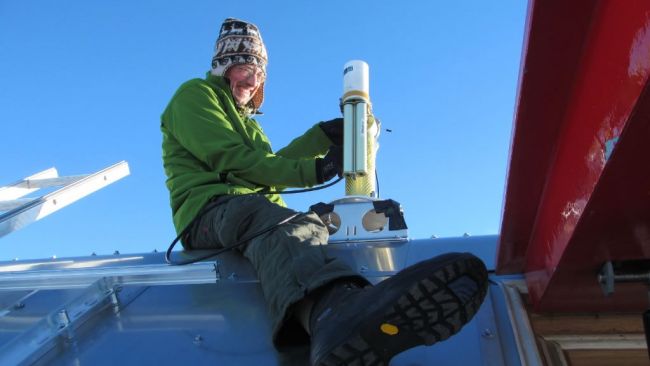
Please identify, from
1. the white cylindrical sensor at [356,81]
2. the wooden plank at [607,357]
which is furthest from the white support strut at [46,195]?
the wooden plank at [607,357]

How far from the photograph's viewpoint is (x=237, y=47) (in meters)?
3.02

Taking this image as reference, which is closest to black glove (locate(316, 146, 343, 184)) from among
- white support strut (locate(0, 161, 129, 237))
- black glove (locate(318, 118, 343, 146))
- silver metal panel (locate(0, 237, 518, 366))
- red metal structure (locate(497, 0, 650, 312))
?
silver metal panel (locate(0, 237, 518, 366))

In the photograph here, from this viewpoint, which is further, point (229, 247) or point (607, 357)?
point (229, 247)

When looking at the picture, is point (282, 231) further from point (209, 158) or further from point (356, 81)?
point (356, 81)

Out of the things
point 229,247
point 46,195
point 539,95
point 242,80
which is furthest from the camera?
point 242,80

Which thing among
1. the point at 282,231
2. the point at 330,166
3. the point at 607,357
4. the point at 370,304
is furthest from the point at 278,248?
the point at 607,357

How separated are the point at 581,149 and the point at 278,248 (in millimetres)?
851

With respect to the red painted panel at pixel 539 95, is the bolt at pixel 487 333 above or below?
below

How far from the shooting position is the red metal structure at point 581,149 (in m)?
0.89

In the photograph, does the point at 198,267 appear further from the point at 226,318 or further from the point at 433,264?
the point at 433,264

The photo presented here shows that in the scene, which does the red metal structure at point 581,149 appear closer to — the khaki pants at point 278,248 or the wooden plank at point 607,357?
the wooden plank at point 607,357

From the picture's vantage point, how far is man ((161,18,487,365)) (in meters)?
1.15

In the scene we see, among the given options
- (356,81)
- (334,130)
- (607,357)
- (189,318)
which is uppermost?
(356,81)

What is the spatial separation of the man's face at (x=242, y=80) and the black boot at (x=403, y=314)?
75.8 inches
